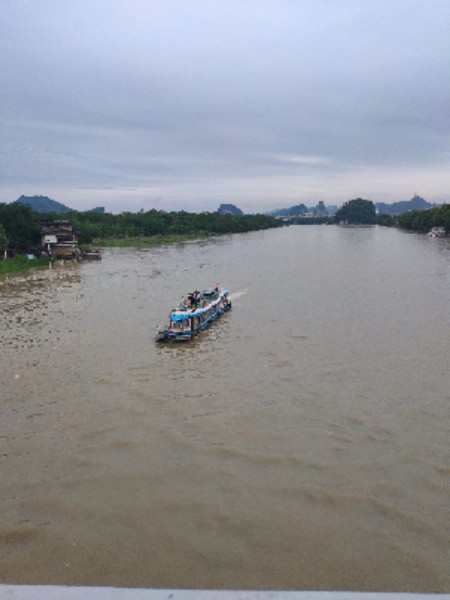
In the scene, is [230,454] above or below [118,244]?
below

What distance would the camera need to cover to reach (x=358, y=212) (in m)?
193

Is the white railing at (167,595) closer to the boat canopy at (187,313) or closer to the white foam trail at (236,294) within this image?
the boat canopy at (187,313)

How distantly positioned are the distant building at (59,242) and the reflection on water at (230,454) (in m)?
29.3

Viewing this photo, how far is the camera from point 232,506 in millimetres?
8438

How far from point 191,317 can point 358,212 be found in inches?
7327

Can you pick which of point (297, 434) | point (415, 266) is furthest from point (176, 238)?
point (297, 434)

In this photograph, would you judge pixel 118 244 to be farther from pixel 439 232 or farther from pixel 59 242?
pixel 439 232

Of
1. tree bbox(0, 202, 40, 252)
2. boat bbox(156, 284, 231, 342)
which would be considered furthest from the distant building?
boat bbox(156, 284, 231, 342)

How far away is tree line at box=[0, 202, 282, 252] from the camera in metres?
47.7

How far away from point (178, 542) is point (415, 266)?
41.0m

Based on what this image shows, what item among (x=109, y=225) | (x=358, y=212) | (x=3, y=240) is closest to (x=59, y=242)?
(x=3, y=240)

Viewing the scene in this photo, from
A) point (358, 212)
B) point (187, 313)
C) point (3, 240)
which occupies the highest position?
point (358, 212)

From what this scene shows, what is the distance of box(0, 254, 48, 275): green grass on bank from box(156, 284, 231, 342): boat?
24.3m

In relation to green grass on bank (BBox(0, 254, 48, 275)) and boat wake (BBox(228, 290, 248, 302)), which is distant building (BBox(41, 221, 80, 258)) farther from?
boat wake (BBox(228, 290, 248, 302))
